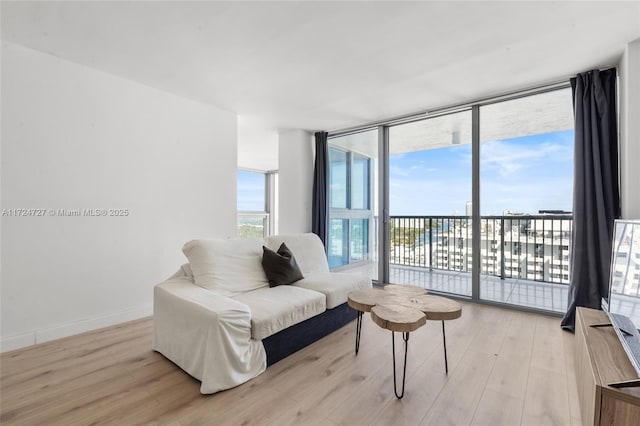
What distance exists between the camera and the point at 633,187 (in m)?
2.28

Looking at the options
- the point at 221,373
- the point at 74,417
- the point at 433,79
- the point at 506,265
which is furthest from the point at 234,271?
the point at 506,265

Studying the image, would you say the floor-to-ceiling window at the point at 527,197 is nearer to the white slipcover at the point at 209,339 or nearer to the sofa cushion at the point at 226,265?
the sofa cushion at the point at 226,265

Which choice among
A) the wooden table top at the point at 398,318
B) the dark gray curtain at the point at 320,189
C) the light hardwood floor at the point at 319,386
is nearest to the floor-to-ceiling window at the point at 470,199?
the dark gray curtain at the point at 320,189

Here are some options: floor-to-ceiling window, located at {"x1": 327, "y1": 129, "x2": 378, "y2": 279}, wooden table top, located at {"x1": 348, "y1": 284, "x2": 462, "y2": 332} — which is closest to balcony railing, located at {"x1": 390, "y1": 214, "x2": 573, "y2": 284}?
floor-to-ceiling window, located at {"x1": 327, "y1": 129, "x2": 378, "y2": 279}

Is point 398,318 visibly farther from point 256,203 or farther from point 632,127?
point 256,203

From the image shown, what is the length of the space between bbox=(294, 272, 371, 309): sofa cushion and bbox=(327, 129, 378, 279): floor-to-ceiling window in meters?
1.91

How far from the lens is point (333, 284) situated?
2.59 metres

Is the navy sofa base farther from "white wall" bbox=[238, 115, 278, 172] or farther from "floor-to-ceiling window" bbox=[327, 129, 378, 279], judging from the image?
"white wall" bbox=[238, 115, 278, 172]

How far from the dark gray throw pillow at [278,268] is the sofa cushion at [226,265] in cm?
6

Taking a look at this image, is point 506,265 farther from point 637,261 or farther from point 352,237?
point 637,261

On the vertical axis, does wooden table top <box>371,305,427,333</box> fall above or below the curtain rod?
below

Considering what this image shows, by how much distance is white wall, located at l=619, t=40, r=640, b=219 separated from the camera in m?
2.26

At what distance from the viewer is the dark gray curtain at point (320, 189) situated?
464 centimetres

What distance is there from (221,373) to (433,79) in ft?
10.1
